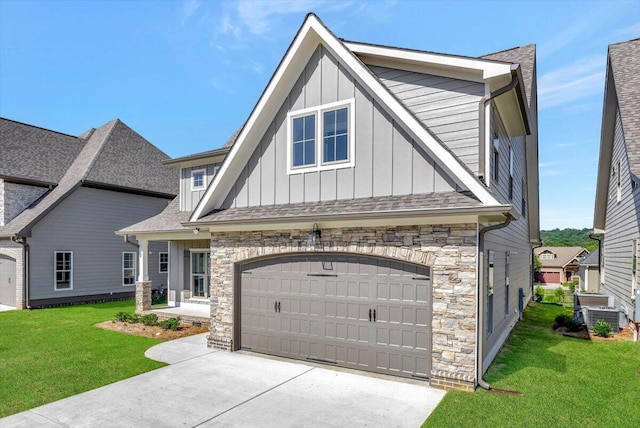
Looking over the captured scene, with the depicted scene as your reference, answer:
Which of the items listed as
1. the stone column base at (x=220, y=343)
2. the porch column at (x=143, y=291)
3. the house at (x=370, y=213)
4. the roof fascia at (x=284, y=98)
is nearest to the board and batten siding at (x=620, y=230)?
the house at (x=370, y=213)

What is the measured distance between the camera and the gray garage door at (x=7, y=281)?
633 inches

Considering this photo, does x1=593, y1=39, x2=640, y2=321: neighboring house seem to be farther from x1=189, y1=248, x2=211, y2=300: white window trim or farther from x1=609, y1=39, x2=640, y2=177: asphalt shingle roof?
x1=189, y1=248, x2=211, y2=300: white window trim

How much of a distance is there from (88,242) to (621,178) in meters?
21.9

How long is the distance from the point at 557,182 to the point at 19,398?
4155 cm

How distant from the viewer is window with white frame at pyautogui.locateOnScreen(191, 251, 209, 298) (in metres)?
13.9

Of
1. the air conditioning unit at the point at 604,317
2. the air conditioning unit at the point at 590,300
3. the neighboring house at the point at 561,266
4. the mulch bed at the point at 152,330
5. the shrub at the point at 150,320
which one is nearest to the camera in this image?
the mulch bed at the point at 152,330

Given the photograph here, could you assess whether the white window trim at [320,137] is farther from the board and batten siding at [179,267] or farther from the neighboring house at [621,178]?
the board and batten siding at [179,267]

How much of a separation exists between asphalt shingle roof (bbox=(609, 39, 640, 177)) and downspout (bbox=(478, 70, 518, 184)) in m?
4.35

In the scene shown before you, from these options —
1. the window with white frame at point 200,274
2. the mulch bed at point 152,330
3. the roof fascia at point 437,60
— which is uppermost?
the roof fascia at point 437,60

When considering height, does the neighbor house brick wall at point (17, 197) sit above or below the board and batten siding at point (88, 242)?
above

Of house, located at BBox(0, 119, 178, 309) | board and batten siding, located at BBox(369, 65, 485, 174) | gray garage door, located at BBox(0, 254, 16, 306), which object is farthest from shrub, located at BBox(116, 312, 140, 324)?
board and batten siding, located at BBox(369, 65, 485, 174)

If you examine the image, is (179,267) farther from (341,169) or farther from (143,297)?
(341,169)

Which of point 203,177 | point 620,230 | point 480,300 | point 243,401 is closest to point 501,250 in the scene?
point 480,300

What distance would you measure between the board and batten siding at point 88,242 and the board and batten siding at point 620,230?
19.8m
